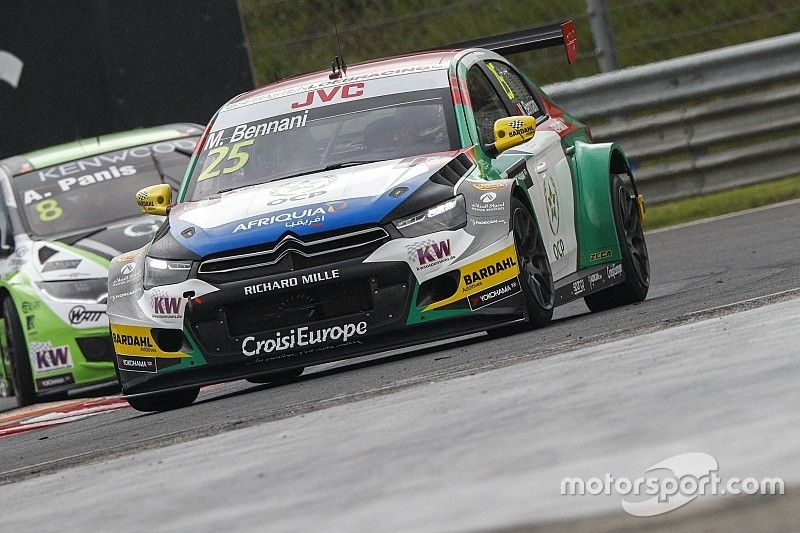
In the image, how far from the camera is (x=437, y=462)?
4.14 meters

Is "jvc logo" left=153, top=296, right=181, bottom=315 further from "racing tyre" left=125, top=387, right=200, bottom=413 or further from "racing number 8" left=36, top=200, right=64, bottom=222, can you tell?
"racing number 8" left=36, top=200, right=64, bottom=222

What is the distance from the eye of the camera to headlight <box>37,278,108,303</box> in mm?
10188

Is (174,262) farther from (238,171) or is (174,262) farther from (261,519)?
(261,519)

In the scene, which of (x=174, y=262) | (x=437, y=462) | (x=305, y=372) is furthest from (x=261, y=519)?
(x=305, y=372)

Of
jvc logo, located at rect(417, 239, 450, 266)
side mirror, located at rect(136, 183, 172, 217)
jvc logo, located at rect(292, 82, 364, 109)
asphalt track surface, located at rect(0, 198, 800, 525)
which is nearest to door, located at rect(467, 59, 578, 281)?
asphalt track surface, located at rect(0, 198, 800, 525)

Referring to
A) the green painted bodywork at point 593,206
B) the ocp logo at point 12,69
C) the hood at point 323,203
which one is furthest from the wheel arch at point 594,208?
the ocp logo at point 12,69

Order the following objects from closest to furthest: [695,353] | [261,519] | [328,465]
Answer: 1. [261,519]
2. [328,465]
3. [695,353]

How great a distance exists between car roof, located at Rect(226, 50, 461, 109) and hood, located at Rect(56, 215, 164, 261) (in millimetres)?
1496

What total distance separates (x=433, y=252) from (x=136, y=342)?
139 centimetres

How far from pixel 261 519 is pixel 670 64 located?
36.4ft

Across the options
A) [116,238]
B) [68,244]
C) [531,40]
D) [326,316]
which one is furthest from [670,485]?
[68,244]

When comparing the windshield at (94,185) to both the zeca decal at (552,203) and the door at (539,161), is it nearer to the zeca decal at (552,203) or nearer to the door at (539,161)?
the door at (539,161)

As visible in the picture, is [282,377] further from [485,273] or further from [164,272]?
[485,273]

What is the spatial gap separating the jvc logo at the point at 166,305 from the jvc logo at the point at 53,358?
2567 millimetres
